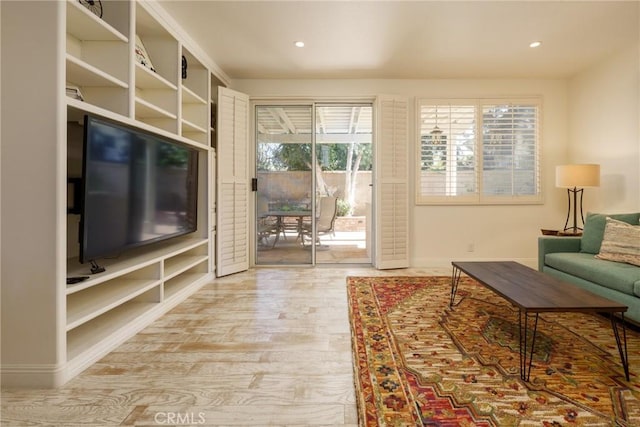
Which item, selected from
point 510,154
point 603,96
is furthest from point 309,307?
point 603,96

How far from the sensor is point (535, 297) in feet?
5.72

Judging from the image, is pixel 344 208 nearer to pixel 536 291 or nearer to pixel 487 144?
pixel 487 144

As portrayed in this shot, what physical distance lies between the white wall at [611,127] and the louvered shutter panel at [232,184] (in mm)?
4325

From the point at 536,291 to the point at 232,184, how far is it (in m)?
3.20

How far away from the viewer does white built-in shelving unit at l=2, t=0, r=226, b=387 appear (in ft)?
5.08

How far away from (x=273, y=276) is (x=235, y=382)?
216cm

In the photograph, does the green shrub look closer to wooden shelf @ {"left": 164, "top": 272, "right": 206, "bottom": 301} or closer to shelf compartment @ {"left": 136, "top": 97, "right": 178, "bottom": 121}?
wooden shelf @ {"left": 164, "top": 272, "right": 206, "bottom": 301}

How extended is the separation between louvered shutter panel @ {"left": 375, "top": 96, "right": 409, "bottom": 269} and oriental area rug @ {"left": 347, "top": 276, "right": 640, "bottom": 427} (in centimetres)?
142

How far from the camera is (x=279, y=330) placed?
224cm

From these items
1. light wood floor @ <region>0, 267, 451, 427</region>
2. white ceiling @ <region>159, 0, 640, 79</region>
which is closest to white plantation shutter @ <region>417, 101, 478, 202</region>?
white ceiling @ <region>159, 0, 640, 79</region>

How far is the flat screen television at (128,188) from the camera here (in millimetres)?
1802

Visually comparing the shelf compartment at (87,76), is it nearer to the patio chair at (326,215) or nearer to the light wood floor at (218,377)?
the light wood floor at (218,377)

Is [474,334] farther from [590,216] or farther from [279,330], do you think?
[590,216]

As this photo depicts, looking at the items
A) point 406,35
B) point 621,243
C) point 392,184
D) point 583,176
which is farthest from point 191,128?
point 583,176
